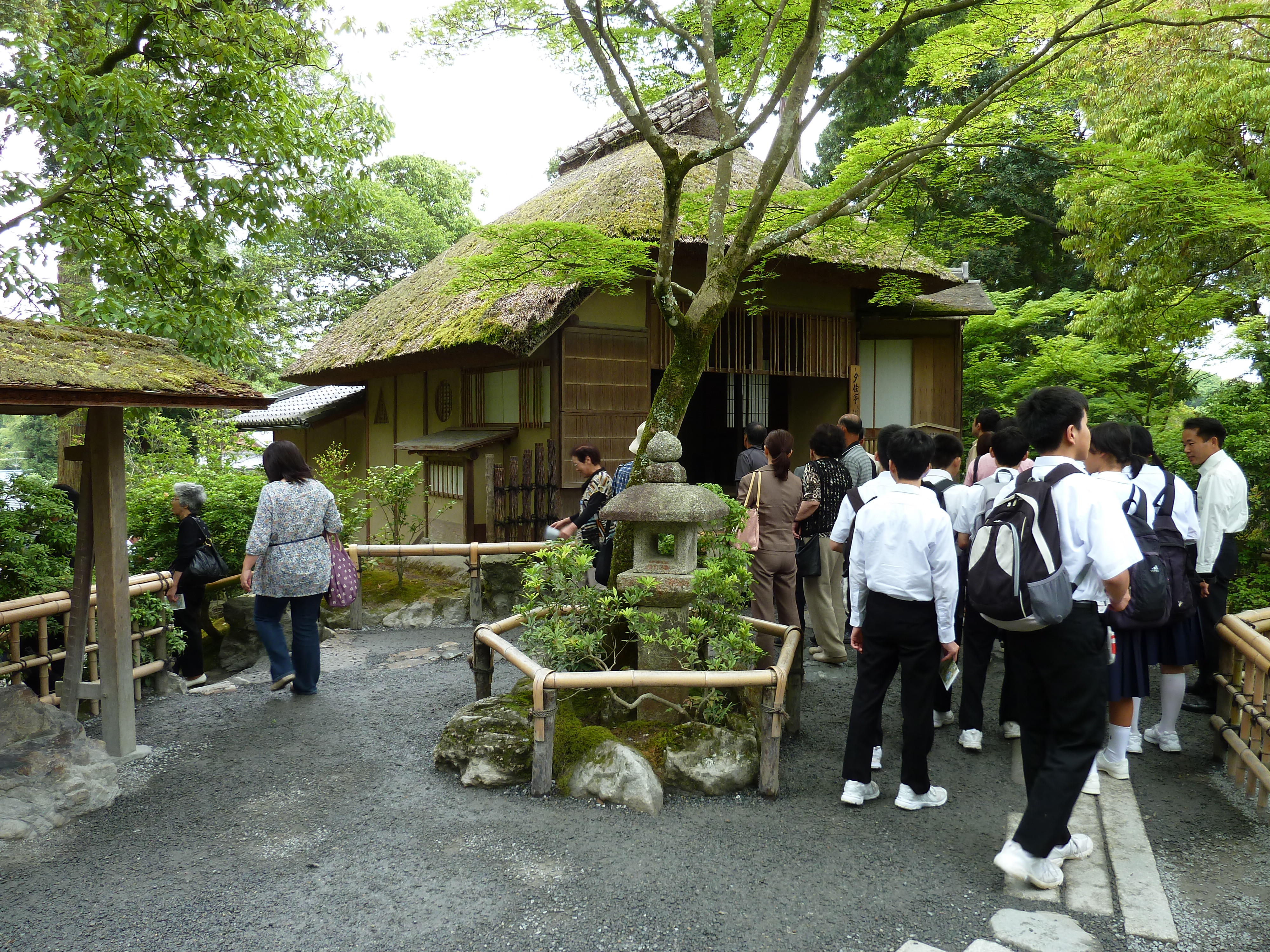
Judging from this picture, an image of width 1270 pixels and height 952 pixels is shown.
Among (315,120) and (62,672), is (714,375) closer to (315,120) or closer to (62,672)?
(315,120)

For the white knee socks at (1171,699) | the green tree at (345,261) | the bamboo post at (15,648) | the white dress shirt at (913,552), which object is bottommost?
the white knee socks at (1171,699)

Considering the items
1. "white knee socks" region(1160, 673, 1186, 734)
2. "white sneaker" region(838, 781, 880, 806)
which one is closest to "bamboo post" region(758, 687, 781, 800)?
"white sneaker" region(838, 781, 880, 806)

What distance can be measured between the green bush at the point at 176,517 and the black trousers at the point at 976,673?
5445 millimetres

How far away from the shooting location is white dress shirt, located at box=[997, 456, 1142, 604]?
9.73ft

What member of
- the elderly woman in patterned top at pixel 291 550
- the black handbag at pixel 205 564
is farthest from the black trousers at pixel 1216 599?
the black handbag at pixel 205 564

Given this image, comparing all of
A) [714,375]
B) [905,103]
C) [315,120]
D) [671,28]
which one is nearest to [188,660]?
[315,120]

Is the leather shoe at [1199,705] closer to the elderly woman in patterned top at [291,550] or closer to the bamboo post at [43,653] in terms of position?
the elderly woman in patterned top at [291,550]

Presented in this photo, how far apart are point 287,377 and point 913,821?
12.8 m

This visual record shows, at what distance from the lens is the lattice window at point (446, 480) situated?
396 inches

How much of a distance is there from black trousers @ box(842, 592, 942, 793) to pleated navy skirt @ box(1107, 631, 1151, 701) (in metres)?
1.01

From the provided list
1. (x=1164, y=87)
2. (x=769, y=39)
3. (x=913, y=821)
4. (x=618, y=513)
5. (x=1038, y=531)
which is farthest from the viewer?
(x=1164, y=87)

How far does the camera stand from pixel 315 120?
293 inches

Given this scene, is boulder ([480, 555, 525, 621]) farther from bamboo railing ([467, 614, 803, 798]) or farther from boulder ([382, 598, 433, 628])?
bamboo railing ([467, 614, 803, 798])

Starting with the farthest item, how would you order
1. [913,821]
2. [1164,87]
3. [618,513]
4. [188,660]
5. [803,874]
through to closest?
[1164,87]
[188,660]
[618,513]
[913,821]
[803,874]
